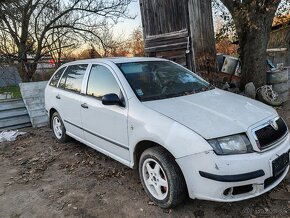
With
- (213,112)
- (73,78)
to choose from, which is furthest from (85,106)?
(213,112)

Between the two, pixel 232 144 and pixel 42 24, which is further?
pixel 42 24

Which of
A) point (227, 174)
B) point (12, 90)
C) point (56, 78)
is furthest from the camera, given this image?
point (12, 90)

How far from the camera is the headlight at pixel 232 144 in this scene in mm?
2547

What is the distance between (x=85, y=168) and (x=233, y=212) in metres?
2.34

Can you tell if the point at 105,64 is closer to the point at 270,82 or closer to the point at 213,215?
the point at 213,215

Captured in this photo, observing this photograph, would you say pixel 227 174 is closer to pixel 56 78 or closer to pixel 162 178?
pixel 162 178

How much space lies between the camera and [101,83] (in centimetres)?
393

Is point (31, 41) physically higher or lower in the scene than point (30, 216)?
higher

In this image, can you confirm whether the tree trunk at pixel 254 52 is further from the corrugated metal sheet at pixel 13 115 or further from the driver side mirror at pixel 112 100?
the corrugated metal sheet at pixel 13 115

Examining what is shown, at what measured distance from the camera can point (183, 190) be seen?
2.85 metres

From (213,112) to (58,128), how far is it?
3.58m

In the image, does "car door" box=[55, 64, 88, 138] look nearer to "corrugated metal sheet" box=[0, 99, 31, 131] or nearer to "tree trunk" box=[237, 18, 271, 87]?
"corrugated metal sheet" box=[0, 99, 31, 131]

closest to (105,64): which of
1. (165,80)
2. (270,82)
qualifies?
(165,80)

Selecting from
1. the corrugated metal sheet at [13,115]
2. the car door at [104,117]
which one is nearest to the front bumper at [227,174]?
the car door at [104,117]
